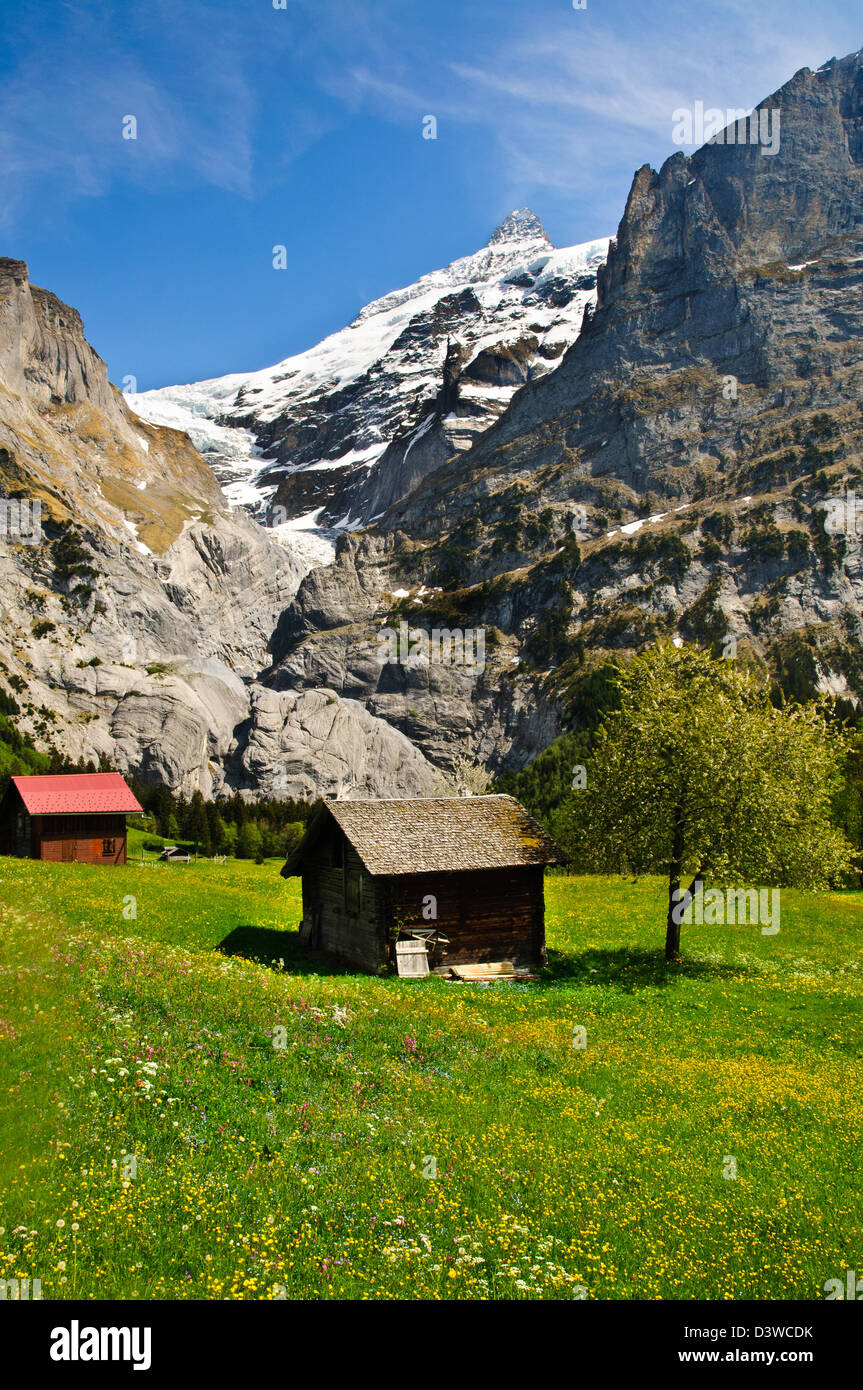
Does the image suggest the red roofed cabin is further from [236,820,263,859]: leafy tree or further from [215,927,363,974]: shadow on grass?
[236,820,263,859]: leafy tree

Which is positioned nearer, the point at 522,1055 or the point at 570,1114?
the point at 570,1114

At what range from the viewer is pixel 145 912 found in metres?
36.7

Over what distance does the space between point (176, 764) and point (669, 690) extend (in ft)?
494

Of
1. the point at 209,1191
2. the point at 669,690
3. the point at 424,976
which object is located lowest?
the point at 424,976

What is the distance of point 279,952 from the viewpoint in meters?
34.7

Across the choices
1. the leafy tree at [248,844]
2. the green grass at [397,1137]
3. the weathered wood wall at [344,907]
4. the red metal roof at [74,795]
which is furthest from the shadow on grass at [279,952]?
the leafy tree at [248,844]

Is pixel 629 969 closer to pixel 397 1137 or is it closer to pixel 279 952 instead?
pixel 279 952

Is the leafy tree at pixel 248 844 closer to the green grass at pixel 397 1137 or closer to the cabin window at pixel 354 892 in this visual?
the cabin window at pixel 354 892

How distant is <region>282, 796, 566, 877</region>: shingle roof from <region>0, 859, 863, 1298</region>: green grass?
6.19 meters

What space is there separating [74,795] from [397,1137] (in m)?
53.5

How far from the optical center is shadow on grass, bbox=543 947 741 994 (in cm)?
3070

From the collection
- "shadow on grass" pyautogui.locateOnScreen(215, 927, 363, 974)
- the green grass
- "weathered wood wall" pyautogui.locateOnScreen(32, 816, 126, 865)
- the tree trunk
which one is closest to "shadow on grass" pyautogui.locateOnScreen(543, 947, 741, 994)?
the tree trunk
